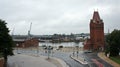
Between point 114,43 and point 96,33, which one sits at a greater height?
point 96,33

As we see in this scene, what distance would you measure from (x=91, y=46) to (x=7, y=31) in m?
67.3

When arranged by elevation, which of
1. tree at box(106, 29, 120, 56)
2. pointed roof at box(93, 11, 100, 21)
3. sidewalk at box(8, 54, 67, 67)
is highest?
pointed roof at box(93, 11, 100, 21)

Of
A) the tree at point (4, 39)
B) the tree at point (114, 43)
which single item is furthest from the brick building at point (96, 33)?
the tree at point (4, 39)

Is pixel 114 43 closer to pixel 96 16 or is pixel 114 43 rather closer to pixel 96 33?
pixel 96 33

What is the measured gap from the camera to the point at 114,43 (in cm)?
11075

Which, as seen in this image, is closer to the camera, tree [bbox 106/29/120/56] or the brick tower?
tree [bbox 106/29/120/56]

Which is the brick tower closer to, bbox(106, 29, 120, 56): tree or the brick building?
the brick building

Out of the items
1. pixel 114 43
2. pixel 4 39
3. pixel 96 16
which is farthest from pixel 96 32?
pixel 4 39

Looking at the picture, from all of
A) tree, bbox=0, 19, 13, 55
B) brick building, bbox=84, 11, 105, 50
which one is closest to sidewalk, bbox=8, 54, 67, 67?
tree, bbox=0, 19, 13, 55

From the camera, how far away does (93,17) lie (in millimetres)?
155750

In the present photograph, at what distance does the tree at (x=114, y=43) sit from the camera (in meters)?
110

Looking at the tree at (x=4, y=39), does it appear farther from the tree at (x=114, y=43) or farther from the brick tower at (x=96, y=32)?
the brick tower at (x=96, y=32)

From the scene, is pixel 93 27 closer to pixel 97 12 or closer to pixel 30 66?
pixel 97 12

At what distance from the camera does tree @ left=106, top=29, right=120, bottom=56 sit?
110 metres
